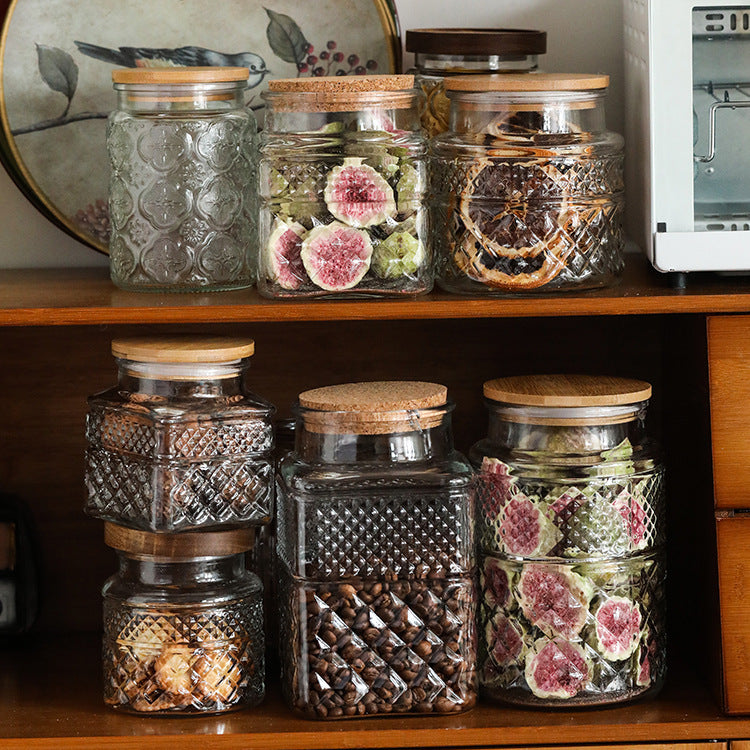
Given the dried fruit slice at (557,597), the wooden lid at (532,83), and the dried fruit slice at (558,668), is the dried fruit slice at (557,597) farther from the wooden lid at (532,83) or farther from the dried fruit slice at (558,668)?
the wooden lid at (532,83)

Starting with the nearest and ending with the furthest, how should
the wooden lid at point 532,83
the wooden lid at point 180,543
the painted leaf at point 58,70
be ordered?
1. the wooden lid at point 532,83
2. the wooden lid at point 180,543
3. the painted leaf at point 58,70

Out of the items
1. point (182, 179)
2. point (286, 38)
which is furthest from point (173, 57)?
point (182, 179)

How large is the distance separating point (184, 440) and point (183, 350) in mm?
111

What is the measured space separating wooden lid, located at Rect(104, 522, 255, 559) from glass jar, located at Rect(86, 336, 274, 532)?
0.03 metres

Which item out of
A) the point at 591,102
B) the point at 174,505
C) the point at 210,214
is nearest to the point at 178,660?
the point at 174,505

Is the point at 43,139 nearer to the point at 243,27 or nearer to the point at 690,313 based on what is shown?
the point at 243,27

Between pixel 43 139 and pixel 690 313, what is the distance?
0.94 meters

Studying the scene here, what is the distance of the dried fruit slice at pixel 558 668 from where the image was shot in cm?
147

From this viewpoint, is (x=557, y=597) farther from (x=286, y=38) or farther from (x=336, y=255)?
(x=286, y=38)

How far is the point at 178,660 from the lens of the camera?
1.50 m

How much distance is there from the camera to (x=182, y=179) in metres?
1.51

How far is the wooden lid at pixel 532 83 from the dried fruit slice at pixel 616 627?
24.8 inches

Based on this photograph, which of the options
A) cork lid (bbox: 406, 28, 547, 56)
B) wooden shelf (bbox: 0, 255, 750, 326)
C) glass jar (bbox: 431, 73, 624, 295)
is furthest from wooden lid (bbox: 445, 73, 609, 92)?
wooden shelf (bbox: 0, 255, 750, 326)

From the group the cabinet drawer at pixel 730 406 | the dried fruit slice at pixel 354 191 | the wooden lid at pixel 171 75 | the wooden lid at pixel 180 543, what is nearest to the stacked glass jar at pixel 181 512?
the wooden lid at pixel 180 543
